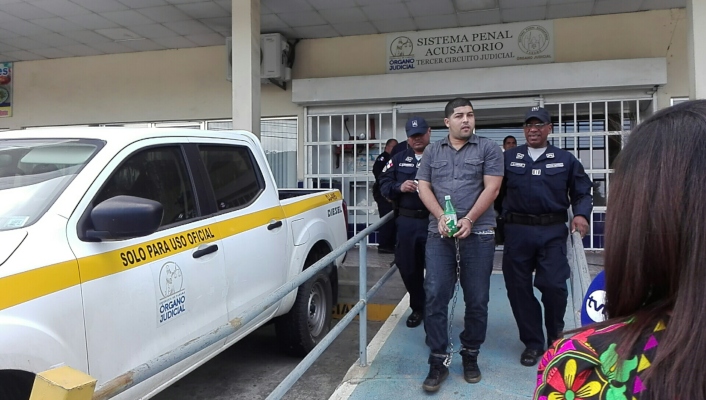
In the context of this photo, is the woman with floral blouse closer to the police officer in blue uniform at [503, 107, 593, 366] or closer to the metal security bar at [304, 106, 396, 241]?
the police officer in blue uniform at [503, 107, 593, 366]

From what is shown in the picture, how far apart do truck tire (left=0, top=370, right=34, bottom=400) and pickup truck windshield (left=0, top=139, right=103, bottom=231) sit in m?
0.59

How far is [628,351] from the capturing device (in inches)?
31.0

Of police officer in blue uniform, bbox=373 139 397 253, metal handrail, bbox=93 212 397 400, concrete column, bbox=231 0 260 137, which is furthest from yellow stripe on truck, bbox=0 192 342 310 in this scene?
concrete column, bbox=231 0 260 137

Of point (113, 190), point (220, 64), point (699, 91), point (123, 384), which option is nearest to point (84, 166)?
point (113, 190)

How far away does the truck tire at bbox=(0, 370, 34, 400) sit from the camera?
1823 mm

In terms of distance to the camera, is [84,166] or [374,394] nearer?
[84,166]

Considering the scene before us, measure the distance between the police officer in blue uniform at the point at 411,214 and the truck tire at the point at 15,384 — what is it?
2.65 m

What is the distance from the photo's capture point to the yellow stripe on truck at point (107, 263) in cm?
183

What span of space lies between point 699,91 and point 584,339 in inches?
267

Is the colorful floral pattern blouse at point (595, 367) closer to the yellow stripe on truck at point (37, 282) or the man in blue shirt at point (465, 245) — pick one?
the yellow stripe on truck at point (37, 282)

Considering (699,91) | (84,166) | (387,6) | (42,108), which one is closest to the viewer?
(84,166)

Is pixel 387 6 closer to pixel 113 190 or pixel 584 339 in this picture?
pixel 113 190

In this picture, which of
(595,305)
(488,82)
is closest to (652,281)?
(595,305)

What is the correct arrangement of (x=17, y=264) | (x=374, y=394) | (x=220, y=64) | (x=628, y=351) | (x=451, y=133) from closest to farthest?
(x=628, y=351) → (x=17, y=264) → (x=374, y=394) → (x=451, y=133) → (x=220, y=64)
